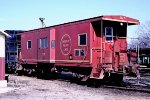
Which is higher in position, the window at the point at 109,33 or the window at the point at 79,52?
the window at the point at 109,33

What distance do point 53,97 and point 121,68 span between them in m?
5.35

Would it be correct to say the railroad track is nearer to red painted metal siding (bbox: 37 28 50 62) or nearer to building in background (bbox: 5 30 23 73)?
red painted metal siding (bbox: 37 28 50 62)

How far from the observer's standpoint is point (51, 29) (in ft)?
64.5

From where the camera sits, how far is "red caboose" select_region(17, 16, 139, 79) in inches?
622

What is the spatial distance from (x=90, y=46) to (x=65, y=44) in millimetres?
2755

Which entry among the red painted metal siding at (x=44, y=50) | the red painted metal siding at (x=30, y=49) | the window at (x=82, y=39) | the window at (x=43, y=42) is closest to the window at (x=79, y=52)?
the window at (x=82, y=39)

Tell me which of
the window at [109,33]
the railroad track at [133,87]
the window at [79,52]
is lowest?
the railroad track at [133,87]

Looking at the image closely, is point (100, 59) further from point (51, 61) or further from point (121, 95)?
point (51, 61)

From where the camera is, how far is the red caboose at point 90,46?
1580 centimetres

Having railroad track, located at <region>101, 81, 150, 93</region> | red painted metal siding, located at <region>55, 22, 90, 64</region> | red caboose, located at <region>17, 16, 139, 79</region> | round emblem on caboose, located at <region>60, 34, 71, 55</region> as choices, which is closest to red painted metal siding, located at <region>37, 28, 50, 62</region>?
red caboose, located at <region>17, 16, 139, 79</region>

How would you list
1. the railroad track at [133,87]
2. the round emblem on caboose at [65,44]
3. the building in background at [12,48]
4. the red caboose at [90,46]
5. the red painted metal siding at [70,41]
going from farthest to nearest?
the building in background at [12,48] → the round emblem on caboose at [65,44] → the red painted metal siding at [70,41] → the red caboose at [90,46] → the railroad track at [133,87]

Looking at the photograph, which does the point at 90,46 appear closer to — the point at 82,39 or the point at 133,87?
the point at 82,39

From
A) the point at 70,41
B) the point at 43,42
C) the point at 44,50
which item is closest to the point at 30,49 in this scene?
the point at 43,42

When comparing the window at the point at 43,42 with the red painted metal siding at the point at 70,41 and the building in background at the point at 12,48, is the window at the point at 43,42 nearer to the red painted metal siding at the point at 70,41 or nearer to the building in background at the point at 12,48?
the red painted metal siding at the point at 70,41
